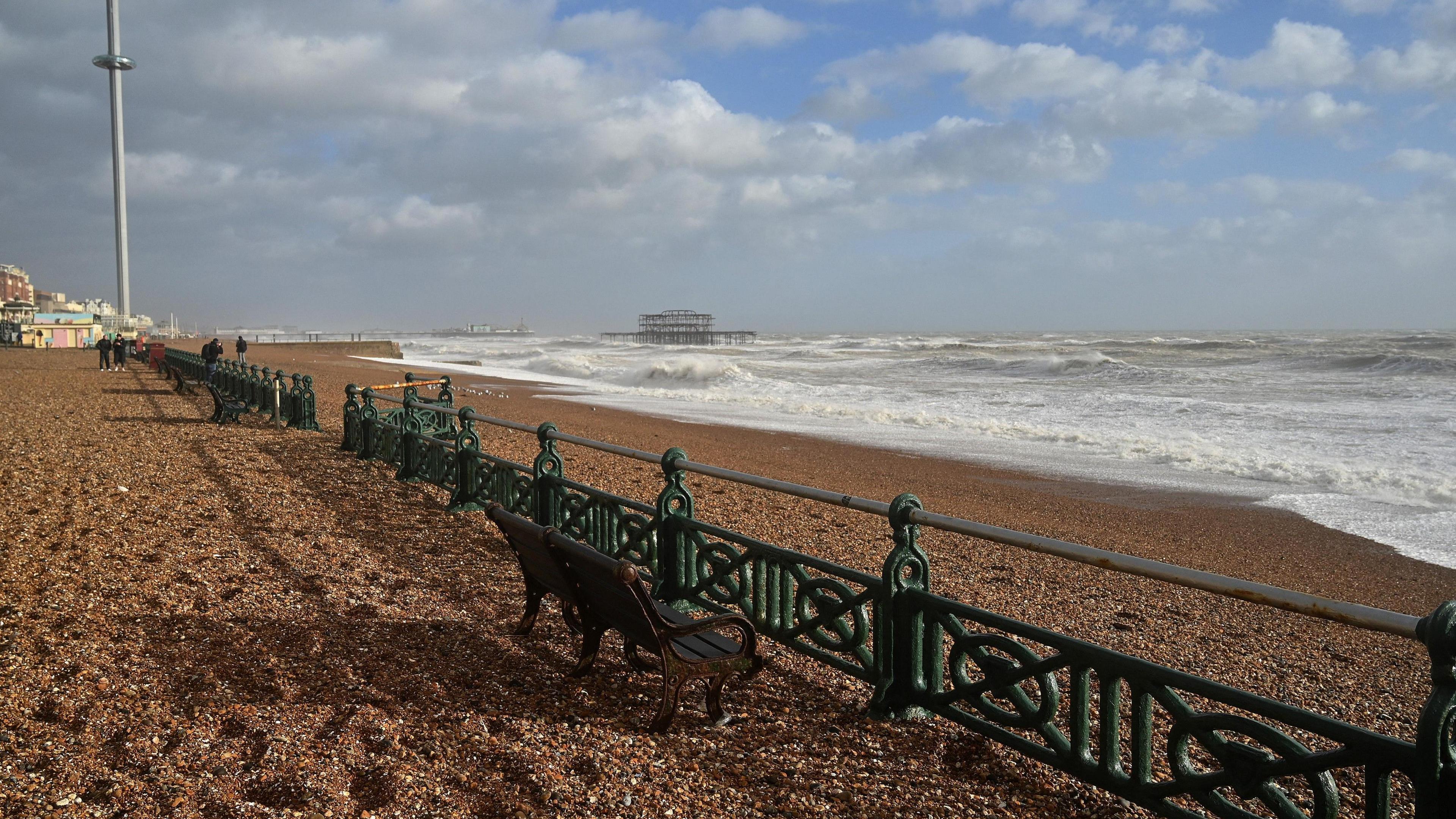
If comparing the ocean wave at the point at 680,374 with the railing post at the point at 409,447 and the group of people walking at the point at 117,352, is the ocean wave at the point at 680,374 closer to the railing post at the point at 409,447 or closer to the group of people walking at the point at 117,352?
the group of people walking at the point at 117,352

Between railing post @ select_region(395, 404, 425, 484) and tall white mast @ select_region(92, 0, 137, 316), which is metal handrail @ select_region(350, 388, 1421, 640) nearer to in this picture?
railing post @ select_region(395, 404, 425, 484)

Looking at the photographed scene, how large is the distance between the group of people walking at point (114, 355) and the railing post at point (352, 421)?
22.0m

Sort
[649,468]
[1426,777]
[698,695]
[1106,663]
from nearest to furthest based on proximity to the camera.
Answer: [1426,777]
[1106,663]
[698,695]
[649,468]

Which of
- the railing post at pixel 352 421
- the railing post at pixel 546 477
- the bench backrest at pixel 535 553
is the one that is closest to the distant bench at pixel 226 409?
the railing post at pixel 352 421

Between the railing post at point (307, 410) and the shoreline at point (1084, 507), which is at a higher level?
the railing post at point (307, 410)

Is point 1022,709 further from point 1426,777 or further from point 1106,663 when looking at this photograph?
point 1426,777

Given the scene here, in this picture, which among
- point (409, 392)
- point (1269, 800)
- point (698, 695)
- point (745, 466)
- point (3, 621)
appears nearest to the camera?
point (1269, 800)

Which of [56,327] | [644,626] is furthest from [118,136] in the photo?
[644,626]

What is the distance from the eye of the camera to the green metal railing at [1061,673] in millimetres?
2359

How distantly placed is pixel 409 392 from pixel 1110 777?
9056 mm

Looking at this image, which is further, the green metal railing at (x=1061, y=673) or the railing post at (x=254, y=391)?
the railing post at (x=254, y=391)

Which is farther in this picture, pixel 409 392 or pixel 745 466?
pixel 745 466

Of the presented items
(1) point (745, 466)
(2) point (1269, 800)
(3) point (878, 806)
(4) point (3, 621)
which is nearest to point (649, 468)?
(1) point (745, 466)

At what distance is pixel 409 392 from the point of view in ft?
34.0
